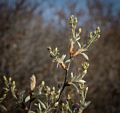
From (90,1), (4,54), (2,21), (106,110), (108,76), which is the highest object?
(90,1)

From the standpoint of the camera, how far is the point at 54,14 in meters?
17.5

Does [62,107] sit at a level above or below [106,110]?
above

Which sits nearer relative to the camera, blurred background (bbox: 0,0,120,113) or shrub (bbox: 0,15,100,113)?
shrub (bbox: 0,15,100,113)

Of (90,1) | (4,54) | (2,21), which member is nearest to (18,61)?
(4,54)

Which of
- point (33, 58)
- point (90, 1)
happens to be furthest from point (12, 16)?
point (90, 1)

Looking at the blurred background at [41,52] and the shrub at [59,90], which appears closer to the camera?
the shrub at [59,90]

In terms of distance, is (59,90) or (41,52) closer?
(59,90)

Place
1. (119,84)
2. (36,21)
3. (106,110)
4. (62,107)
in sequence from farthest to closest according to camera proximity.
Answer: (119,84) < (36,21) < (106,110) < (62,107)

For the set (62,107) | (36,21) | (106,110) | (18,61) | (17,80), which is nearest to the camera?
(62,107)

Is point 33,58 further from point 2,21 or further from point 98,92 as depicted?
point 98,92

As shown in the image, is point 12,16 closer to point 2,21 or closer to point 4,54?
point 2,21

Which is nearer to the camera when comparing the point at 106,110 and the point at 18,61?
the point at 18,61

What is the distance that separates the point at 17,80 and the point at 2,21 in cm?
350

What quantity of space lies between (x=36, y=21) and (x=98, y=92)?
13.2 feet
